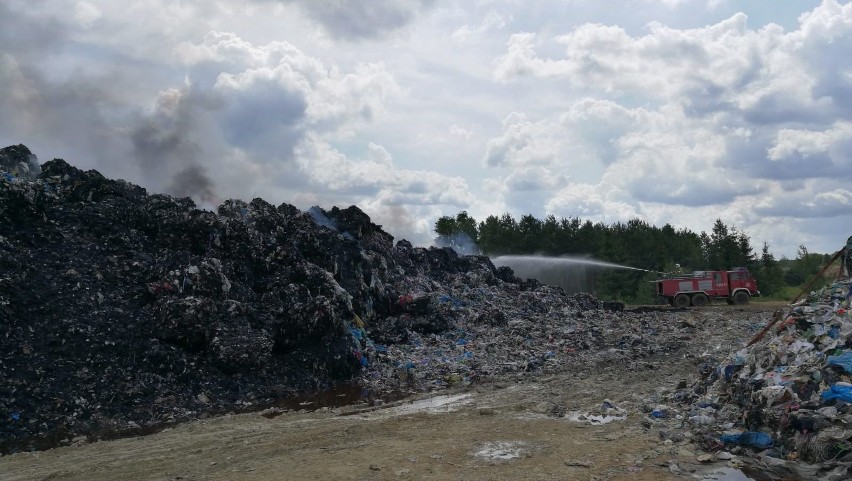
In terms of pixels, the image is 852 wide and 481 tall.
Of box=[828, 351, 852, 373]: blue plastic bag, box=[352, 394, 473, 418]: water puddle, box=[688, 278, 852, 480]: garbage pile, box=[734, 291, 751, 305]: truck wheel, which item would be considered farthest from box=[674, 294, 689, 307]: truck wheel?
box=[828, 351, 852, 373]: blue plastic bag

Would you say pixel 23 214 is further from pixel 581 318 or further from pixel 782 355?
pixel 581 318

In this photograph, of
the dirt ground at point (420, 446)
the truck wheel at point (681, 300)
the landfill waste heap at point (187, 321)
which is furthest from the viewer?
the truck wheel at point (681, 300)

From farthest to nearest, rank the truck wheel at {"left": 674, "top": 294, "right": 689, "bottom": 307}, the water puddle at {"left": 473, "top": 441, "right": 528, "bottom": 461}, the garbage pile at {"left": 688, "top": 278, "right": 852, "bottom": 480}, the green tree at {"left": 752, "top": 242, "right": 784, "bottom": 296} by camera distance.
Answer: the green tree at {"left": 752, "top": 242, "right": 784, "bottom": 296} < the truck wheel at {"left": 674, "top": 294, "right": 689, "bottom": 307} < the water puddle at {"left": 473, "top": 441, "right": 528, "bottom": 461} < the garbage pile at {"left": 688, "top": 278, "right": 852, "bottom": 480}

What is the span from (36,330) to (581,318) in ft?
44.7

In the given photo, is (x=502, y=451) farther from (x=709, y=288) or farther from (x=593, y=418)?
(x=709, y=288)

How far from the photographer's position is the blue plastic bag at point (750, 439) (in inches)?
234

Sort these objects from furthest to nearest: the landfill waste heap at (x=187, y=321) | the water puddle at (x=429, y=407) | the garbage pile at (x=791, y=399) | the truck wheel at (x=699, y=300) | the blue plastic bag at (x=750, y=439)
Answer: the truck wheel at (x=699, y=300) → the landfill waste heap at (x=187, y=321) → the water puddle at (x=429, y=407) → the blue plastic bag at (x=750, y=439) → the garbage pile at (x=791, y=399)

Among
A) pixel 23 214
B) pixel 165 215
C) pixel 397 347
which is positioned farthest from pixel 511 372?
pixel 23 214

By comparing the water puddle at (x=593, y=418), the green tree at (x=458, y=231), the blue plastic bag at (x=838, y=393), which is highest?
the green tree at (x=458, y=231)

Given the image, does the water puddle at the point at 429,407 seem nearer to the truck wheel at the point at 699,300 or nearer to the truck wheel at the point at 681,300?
the truck wheel at the point at 681,300

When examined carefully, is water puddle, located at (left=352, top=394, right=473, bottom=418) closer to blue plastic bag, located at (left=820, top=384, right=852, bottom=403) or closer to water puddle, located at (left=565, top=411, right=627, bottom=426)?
water puddle, located at (left=565, top=411, right=627, bottom=426)

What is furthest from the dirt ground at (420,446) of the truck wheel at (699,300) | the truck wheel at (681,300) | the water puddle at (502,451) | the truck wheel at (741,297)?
the truck wheel at (741,297)

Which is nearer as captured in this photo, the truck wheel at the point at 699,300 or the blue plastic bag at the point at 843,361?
the blue plastic bag at the point at 843,361

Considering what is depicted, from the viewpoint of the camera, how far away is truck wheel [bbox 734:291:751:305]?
79.5 feet
